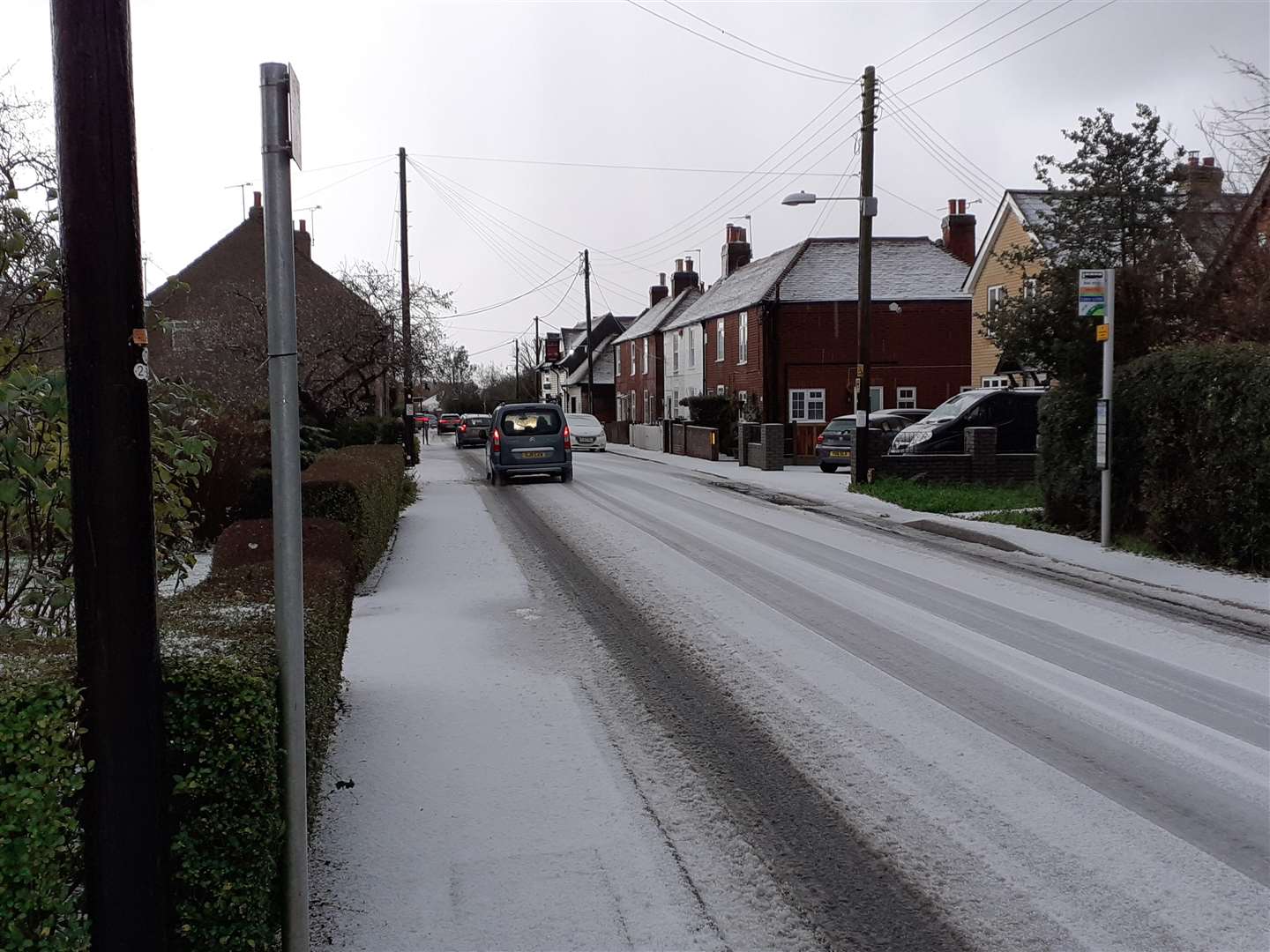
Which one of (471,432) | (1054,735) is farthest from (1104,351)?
(471,432)

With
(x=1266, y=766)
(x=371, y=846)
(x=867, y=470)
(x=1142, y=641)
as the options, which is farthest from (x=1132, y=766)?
(x=867, y=470)

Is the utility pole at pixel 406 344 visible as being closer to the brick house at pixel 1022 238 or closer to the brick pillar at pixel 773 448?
the brick pillar at pixel 773 448

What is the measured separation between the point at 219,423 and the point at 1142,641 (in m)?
11.1

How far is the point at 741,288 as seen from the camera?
1873 inches

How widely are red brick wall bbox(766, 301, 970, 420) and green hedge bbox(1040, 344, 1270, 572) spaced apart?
89.2ft

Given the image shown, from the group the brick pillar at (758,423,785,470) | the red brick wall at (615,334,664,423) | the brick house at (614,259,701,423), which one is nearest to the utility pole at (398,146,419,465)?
the brick pillar at (758,423,785,470)

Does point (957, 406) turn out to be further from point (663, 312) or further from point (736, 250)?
point (663, 312)

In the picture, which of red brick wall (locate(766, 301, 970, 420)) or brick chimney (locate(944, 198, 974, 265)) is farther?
brick chimney (locate(944, 198, 974, 265))

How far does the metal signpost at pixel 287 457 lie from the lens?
3.26 meters

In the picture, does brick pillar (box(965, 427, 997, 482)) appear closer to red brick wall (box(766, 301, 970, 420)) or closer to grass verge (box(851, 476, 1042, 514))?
grass verge (box(851, 476, 1042, 514))

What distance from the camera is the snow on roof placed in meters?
42.1

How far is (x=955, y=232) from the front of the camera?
155 feet

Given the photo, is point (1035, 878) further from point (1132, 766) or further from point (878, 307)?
point (878, 307)

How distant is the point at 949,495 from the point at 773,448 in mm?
10502
